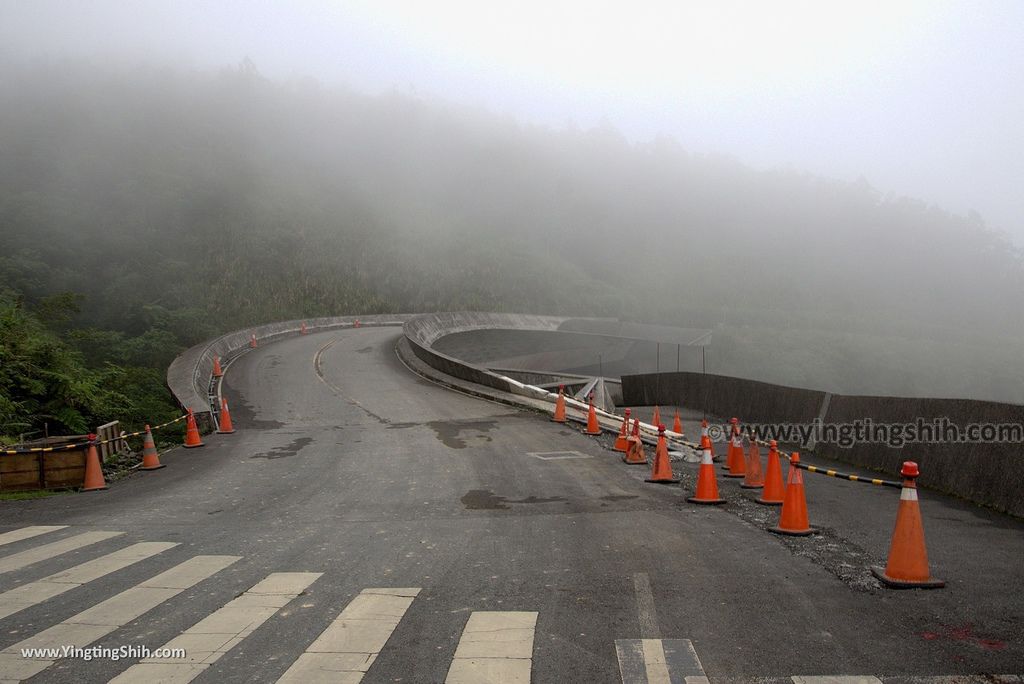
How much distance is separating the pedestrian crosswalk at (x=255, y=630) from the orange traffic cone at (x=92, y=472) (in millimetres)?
5374

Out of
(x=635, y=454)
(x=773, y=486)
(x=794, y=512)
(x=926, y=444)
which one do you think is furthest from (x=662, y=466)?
(x=926, y=444)

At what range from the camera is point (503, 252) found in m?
105

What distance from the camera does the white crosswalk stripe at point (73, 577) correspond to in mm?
5977

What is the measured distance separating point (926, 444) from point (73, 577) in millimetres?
11214

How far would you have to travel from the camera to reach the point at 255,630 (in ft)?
17.1

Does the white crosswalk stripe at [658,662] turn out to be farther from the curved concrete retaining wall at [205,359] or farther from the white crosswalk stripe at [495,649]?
the curved concrete retaining wall at [205,359]

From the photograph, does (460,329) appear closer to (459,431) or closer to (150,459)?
(459,431)

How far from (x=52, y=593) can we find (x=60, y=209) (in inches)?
2993

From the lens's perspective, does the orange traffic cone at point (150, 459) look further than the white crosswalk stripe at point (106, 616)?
Yes

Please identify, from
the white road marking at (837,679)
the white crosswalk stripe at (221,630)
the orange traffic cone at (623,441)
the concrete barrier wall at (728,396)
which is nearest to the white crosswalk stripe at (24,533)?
the white crosswalk stripe at (221,630)

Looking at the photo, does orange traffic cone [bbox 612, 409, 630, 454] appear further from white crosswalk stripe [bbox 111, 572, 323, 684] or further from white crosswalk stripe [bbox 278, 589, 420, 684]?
white crosswalk stripe [bbox 278, 589, 420, 684]

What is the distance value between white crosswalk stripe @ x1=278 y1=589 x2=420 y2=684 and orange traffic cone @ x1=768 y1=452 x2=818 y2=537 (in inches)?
165

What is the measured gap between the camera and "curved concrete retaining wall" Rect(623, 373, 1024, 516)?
918 cm

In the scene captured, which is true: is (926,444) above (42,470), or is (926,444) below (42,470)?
above
